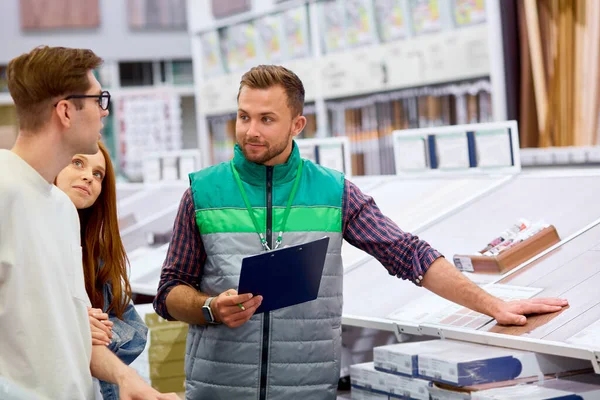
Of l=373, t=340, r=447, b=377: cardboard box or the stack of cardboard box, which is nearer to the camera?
the stack of cardboard box

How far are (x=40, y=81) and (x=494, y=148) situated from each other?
2.44 metres

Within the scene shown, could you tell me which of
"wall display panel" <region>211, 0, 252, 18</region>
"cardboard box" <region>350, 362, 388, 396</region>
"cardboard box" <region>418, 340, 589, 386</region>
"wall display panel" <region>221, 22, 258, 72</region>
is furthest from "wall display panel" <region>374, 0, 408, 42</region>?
"cardboard box" <region>418, 340, 589, 386</region>

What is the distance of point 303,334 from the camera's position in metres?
2.42

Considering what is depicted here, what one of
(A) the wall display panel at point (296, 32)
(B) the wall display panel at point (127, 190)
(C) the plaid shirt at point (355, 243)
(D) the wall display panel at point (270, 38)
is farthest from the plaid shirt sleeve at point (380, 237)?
(D) the wall display panel at point (270, 38)

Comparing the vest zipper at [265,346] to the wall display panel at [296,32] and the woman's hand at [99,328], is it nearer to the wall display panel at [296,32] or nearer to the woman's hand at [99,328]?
the woman's hand at [99,328]

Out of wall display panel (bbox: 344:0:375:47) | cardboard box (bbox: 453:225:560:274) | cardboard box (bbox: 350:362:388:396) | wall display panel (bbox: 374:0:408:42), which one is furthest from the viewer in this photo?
wall display panel (bbox: 344:0:375:47)

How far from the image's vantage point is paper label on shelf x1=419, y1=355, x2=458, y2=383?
2.34 meters

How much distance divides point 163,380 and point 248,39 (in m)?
4.77

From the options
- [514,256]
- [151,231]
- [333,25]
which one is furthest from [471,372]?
[333,25]

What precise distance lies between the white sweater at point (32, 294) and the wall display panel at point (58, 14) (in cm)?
1162

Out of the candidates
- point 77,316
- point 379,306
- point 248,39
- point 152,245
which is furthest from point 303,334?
point 248,39

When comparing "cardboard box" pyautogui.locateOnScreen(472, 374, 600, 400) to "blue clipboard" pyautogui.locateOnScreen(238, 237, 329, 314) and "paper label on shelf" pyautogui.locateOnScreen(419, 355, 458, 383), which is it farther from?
"blue clipboard" pyautogui.locateOnScreen(238, 237, 329, 314)

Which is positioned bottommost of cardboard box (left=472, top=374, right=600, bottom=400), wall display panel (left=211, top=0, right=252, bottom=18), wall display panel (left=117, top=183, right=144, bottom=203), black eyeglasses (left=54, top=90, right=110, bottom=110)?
cardboard box (left=472, top=374, right=600, bottom=400)

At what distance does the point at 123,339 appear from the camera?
2428mm
